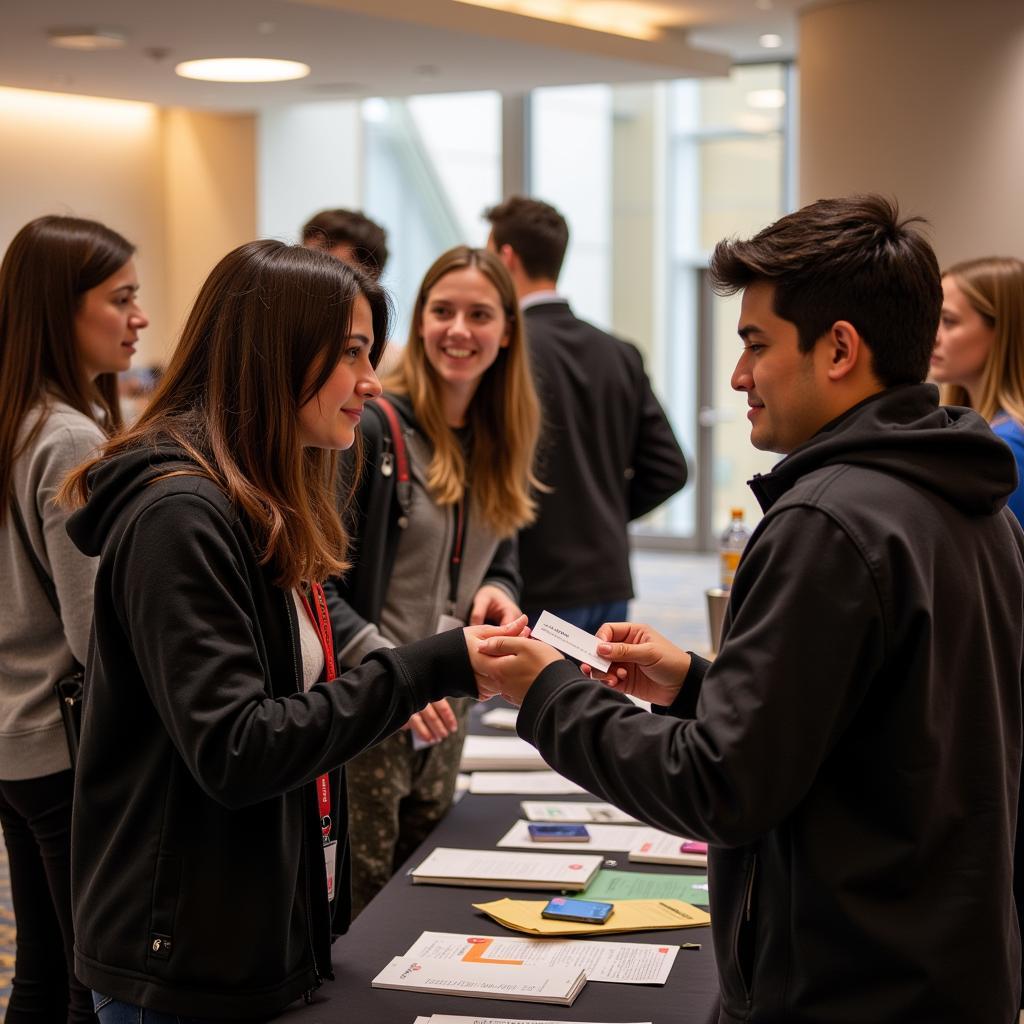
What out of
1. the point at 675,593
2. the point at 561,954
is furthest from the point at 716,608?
the point at 675,593

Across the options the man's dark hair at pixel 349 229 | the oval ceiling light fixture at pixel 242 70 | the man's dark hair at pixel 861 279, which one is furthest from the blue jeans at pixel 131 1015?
the oval ceiling light fixture at pixel 242 70

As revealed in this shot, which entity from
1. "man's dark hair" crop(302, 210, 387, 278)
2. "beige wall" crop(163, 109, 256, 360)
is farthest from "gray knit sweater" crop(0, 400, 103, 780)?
"beige wall" crop(163, 109, 256, 360)

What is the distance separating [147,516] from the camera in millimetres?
1577

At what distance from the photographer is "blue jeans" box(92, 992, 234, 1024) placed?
1624 millimetres

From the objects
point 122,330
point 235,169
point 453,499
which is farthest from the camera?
point 235,169

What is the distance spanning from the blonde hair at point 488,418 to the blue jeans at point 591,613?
2.73ft

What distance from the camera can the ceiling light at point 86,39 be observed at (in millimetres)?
7277

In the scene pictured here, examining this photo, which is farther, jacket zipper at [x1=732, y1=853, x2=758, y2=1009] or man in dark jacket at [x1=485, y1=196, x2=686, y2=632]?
man in dark jacket at [x1=485, y1=196, x2=686, y2=632]

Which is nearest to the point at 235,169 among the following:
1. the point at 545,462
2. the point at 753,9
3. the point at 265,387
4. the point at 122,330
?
the point at 753,9

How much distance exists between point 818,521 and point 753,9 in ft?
26.0

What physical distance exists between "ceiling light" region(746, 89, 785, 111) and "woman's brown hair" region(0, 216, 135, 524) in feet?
30.9

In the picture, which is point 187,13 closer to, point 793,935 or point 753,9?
point 753,9

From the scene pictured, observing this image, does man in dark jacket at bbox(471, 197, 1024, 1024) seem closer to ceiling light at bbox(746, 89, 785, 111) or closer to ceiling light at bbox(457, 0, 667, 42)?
ceiling light at bbox(457, 0, 667, 42)

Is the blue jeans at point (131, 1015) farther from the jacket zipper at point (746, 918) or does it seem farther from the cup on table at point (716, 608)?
the cup on table at point (716, 608)
